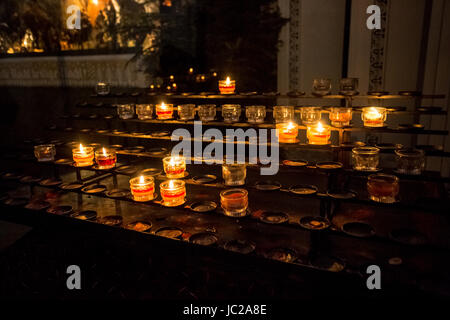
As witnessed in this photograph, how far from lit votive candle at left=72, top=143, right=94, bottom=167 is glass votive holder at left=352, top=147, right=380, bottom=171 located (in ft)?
8.51

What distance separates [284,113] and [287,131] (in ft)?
0.76

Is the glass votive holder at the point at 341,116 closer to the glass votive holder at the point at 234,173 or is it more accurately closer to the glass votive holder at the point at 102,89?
the glass votive holder at the point at 234,173

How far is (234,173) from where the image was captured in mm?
2926

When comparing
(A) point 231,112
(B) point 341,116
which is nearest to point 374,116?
(B) point 341,116

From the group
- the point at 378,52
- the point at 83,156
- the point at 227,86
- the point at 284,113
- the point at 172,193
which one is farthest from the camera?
the point at 378,52

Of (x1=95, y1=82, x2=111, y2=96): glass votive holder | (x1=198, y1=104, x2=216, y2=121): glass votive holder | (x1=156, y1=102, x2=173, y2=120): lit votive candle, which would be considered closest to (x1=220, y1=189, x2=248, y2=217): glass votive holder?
(x1=198, y1=104, x2=216, y2=121): glass votive holder

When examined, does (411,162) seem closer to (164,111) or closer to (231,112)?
(231,112)

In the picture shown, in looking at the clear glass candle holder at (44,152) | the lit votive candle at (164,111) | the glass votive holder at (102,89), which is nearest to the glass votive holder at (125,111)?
the lit votive candle at (164,111)

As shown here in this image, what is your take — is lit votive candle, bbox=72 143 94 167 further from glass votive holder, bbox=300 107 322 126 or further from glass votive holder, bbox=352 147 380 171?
glass votive holder, bbox=352 147 380 171

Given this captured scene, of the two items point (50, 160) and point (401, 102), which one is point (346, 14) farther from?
point (50, 160)

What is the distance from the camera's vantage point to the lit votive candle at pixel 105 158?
11.1 ft
